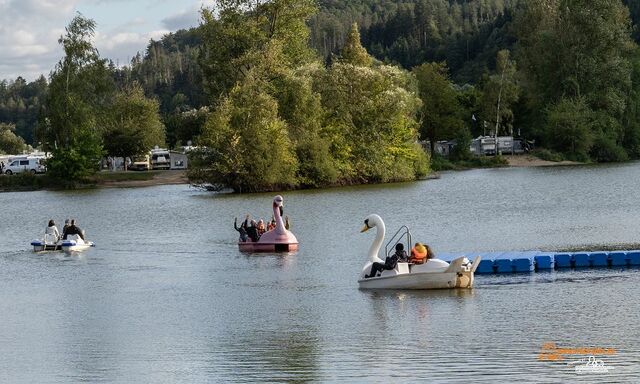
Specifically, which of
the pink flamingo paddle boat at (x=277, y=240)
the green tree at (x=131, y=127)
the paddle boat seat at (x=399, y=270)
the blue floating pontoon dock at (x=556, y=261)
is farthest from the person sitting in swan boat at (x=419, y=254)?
the green tree at (x=131, y=127)

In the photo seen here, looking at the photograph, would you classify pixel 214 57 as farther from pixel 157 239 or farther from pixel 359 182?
pixel 157 239

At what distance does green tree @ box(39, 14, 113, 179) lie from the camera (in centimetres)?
11188

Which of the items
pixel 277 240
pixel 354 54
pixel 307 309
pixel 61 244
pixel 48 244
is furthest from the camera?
pixel 354 54

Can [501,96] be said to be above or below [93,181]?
above

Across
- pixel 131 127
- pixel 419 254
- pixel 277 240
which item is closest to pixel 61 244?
pixel 277 240

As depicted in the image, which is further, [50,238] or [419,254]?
[50,238]

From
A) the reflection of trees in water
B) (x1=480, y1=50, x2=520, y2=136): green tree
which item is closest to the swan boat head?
the reflection of trees in water

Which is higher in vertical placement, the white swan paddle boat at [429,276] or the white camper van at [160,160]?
the white camper van at [160,160]

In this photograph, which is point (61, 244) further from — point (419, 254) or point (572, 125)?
point (572, 125)

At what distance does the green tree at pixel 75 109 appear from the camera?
111875 millimetres

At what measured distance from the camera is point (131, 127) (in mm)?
133125

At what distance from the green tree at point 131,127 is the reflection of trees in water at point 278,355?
9616 cm

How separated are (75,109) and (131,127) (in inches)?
836

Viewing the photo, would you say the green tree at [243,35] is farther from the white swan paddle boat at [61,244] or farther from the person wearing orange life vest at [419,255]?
the person wearing orange life vest at [419,255]
